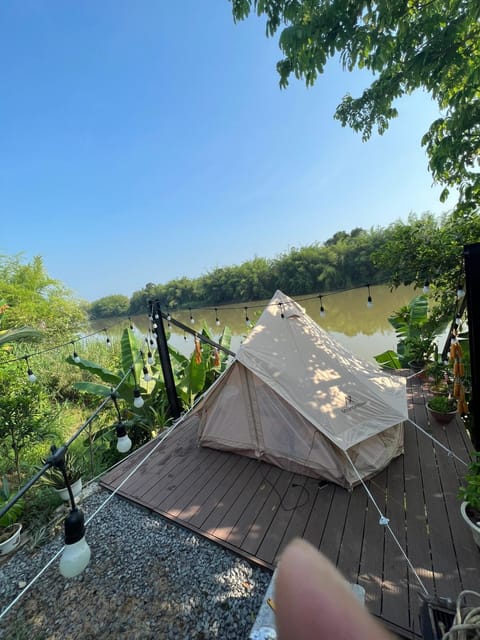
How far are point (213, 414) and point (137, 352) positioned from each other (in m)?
2.05

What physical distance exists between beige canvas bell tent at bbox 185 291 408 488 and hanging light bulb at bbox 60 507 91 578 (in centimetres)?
202

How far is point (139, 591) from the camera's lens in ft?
7.24

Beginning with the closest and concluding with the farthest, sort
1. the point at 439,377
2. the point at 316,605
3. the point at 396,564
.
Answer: the point at 316,605 → the point at 396,564 → the point at 439,377

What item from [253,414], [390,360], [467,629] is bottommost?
[390,360]

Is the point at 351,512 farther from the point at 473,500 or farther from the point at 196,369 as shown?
the point at 196,369

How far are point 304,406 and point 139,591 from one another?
2095mm

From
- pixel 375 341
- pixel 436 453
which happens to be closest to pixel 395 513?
pixel 436 453

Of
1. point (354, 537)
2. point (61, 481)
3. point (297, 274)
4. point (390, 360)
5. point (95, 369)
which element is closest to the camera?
point (354, 537)

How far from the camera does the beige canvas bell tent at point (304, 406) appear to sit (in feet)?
9.38

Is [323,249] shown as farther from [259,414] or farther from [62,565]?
[62,565]

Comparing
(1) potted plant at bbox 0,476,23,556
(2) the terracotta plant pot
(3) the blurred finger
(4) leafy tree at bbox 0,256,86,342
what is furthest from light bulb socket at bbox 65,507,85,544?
(4) leafy tree at bbox 0,256,86,342

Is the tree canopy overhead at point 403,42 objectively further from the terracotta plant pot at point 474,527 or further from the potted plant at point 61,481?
the potted plant at point 61,481

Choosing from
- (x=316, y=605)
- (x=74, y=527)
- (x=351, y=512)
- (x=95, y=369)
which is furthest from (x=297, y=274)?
(x=316, y=605)

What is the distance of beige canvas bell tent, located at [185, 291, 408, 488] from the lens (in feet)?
9.38
